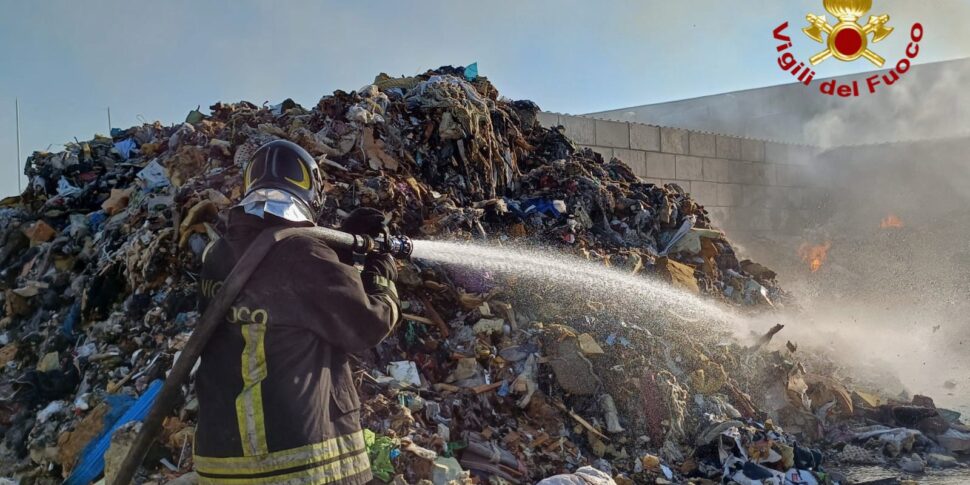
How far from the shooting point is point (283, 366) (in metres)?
2.18

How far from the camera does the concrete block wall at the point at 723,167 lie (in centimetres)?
1023

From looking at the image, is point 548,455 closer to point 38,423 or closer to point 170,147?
point 38,423

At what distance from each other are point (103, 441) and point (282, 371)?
2.43 metres

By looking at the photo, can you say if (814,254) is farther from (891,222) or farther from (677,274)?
(677,274)

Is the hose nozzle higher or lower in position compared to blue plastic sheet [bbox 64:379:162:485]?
higher

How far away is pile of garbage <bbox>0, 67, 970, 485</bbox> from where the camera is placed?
13.5ft

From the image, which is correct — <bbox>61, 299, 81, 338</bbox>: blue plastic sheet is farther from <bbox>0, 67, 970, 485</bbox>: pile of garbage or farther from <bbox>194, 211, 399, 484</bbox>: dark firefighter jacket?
<bbox>194, 211, 399, 484</bbox>: dark firefighter jacket

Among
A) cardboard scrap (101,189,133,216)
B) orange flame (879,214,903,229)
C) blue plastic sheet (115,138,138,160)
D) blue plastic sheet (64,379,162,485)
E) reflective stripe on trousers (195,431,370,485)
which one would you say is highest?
blue plastic sheet (115,138,138,160)

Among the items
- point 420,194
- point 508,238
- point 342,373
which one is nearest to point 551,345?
point 508,238

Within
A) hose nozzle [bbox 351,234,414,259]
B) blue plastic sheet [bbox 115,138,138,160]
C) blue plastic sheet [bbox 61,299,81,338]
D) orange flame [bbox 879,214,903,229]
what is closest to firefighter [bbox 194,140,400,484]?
hose nozzle [bbox 351,234,414,259]

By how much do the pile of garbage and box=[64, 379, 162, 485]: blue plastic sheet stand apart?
0.04 ft

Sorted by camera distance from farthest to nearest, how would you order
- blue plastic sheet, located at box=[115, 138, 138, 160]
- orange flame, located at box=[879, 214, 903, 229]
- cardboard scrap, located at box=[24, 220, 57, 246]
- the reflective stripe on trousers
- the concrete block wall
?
orange flame, located at box=[879, 214, 903, 229] < the concrete block wall < blue plastic sheet, located at box=[115, 138, 138, 160] < cardboard scrap, located at box=[24, 220, 57, 246] < the reflective stripe on trousers

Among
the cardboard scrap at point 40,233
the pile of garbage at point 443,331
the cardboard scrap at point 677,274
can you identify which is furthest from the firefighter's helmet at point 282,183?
the cardboard scrap at point 40,233

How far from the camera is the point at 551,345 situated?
4.76 meters
